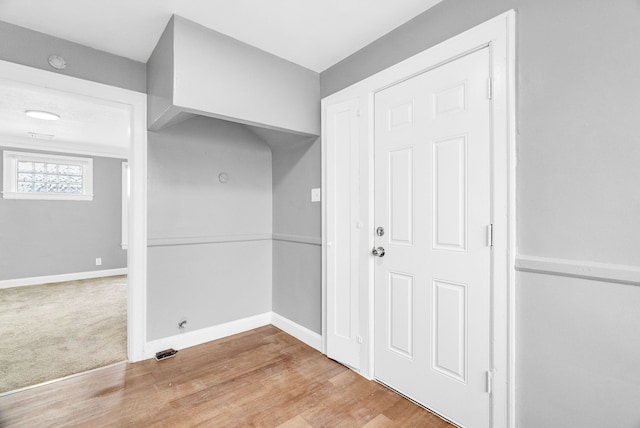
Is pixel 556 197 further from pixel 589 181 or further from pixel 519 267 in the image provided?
pixel 519 267

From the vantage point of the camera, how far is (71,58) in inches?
81.9

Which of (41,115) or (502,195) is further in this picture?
(41,115)

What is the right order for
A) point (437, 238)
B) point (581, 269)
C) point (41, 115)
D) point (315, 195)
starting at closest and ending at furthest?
point (581, 269), point (437, 238), point (315, 195), point (41, 115)


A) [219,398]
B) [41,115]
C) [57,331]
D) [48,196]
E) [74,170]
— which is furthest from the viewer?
[74,170]

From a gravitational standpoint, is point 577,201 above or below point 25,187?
below

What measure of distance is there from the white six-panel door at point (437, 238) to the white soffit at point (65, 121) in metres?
2.23

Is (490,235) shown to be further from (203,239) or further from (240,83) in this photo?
(203,239)

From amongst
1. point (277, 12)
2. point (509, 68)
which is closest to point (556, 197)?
point (509, 68)

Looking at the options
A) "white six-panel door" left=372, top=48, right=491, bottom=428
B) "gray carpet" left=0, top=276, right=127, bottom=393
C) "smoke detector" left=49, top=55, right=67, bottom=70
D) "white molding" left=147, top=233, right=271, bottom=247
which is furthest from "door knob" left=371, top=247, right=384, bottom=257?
"smoke detector" left=49, top=55, right=67, bottom=70

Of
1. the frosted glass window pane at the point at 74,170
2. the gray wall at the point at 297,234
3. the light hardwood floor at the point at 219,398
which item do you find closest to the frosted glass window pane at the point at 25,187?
the frosted glass window pane at the point at 74,170

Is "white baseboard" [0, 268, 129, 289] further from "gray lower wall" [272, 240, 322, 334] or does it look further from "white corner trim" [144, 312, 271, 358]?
"gray lower wall" [272, 240, 322, 334]

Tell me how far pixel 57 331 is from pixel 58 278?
270cm

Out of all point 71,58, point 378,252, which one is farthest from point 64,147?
point 378,252

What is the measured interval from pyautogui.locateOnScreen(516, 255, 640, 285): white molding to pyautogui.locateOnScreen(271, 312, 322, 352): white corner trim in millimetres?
1732
